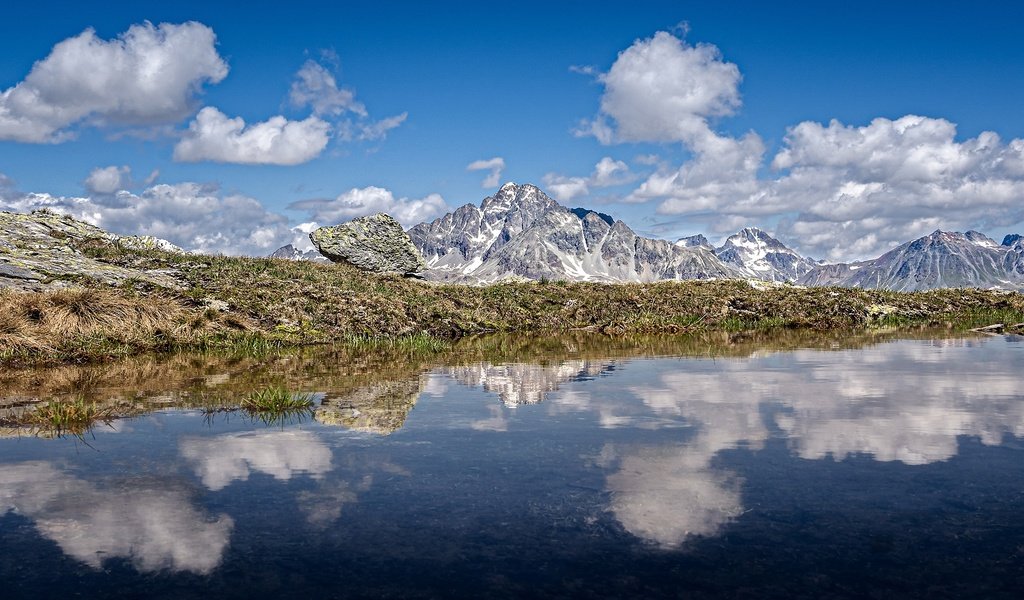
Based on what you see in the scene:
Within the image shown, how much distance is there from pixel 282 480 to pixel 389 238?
119 feet

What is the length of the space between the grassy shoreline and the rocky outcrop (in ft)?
2.19

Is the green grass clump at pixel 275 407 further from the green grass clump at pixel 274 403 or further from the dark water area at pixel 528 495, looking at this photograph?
the dark water area at pixel 528 495

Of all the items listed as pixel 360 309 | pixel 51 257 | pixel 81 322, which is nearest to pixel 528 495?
pixel 81 322

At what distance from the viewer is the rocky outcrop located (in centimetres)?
2238

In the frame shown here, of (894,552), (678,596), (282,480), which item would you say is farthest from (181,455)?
(894,552)

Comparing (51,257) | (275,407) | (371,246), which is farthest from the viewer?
(371,246)

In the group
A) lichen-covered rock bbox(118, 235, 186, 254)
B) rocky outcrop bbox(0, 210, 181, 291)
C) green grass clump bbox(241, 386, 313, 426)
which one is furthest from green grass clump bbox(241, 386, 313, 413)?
lichen-covered rock bbox(118, 235, 186, 254)

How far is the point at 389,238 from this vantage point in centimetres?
4212

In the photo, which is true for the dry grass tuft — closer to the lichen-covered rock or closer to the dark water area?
the dark water area

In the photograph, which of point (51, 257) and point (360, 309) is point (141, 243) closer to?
point (51, 257)

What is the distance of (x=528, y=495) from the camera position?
612cm

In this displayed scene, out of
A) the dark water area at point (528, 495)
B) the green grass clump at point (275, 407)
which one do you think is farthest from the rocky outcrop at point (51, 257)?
the green grass clump at point (275, 407)

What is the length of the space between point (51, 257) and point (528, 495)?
2531 cm

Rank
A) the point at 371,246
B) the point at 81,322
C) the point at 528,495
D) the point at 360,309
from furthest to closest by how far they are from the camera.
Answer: the point at 371,246 < the point at 360,309 < the point at 81,322 < the point at 528,495
